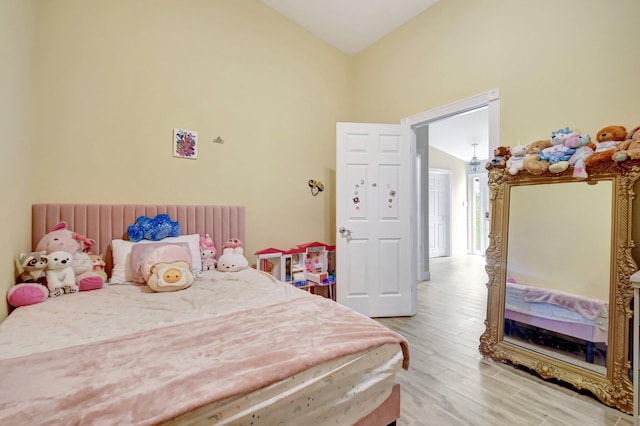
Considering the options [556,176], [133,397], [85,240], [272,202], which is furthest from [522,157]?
[85,240]

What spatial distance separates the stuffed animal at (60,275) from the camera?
180 centimetres

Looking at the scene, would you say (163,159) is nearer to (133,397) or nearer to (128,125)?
(128,125)

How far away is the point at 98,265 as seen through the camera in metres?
2.14

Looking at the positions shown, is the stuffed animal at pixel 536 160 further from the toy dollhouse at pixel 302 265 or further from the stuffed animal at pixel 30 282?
the stuffed animal at pixel 30 282

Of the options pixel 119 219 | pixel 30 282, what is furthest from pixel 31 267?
pixel 119 219

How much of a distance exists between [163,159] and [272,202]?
119cm

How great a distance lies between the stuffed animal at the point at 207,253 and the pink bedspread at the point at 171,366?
129cm

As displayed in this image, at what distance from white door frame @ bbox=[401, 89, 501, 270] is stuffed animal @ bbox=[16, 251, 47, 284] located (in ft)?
10.7

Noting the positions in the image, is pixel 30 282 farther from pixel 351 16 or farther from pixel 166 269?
pixel 351 16

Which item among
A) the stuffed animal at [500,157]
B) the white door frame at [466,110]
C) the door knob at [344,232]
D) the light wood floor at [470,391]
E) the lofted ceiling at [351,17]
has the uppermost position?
the lofted ceiling at [351,17]

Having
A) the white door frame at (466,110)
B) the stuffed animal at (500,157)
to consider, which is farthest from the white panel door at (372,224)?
the stuffed animal at (500,157)

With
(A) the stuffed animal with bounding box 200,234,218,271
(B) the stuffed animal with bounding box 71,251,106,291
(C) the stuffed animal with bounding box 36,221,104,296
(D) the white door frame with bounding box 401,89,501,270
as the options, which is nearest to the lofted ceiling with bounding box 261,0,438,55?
(D) the white door frame with bounding box 401,89,501,270

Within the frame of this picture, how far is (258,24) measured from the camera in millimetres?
3154

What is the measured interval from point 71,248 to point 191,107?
5.14 feet
